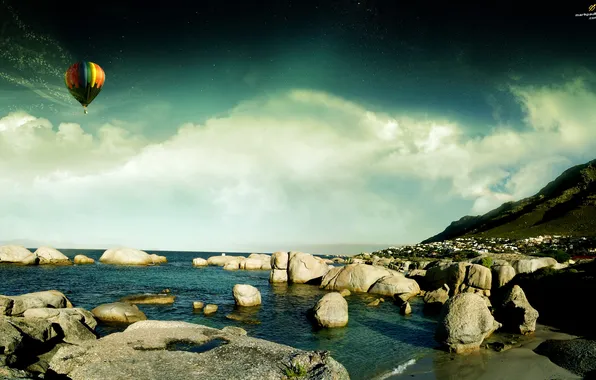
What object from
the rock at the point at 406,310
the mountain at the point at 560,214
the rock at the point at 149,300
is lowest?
the rock at the point at 406,310

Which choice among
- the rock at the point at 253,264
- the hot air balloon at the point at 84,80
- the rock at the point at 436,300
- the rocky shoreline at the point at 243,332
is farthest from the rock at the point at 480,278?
the rock at the point at 253,264

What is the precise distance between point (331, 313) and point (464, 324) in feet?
32.7

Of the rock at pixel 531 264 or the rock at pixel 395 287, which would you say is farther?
the rock at pixel 395 287

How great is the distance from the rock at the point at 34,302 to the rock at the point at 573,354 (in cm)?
3236

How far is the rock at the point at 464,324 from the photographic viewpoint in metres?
19.9

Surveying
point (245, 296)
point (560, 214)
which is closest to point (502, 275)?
point (245, 296)

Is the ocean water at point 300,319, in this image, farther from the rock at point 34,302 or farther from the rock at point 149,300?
the rock at point 34,302

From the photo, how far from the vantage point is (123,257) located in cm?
9481

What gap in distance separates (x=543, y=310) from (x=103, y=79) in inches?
1692

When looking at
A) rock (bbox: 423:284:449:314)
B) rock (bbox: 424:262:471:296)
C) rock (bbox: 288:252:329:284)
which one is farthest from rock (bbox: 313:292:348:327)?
rock (bbox: 288:252:329:284)

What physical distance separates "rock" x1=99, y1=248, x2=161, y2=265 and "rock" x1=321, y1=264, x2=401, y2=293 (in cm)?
6549

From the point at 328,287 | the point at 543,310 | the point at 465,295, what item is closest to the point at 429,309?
the point at 543,310

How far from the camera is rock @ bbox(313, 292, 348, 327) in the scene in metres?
26.8

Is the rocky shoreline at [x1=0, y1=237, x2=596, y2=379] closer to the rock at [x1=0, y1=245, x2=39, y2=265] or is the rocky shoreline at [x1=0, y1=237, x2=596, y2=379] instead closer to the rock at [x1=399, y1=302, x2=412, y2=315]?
the rock at [x1=399, y1=302, x2=412, y2=315]
